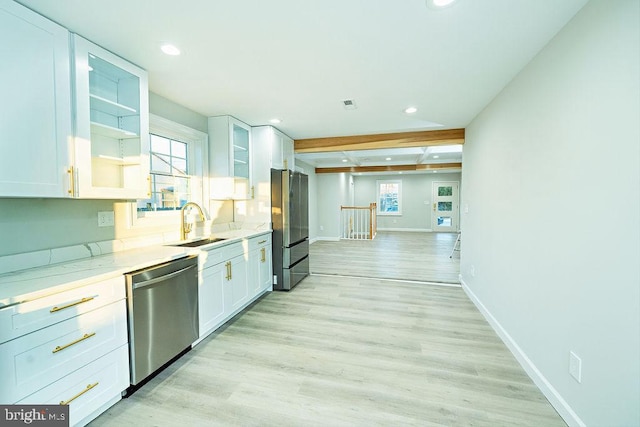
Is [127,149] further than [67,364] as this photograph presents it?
Yes

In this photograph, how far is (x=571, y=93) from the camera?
1613 millimetres

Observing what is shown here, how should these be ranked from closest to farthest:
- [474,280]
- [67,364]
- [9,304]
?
[9,304]
[67,364]
[474,280]

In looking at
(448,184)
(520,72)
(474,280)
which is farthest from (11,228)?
(448,184)

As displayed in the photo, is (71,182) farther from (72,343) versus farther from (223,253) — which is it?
(223,253)

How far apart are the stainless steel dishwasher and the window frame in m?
0.71

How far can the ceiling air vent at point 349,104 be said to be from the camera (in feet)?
9.71

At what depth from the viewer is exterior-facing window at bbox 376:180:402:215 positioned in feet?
36.8

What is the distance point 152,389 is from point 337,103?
308 cm

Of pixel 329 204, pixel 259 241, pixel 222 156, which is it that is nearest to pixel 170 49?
pixel 222 156

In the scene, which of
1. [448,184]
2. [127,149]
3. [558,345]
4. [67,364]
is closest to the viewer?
[67,364]

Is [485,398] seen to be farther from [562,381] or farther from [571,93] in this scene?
[571,93]

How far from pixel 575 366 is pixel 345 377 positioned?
1.44m

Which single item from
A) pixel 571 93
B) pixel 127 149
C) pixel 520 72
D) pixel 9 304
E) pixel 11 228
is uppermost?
pixel 520 72

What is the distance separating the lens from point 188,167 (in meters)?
3.28
